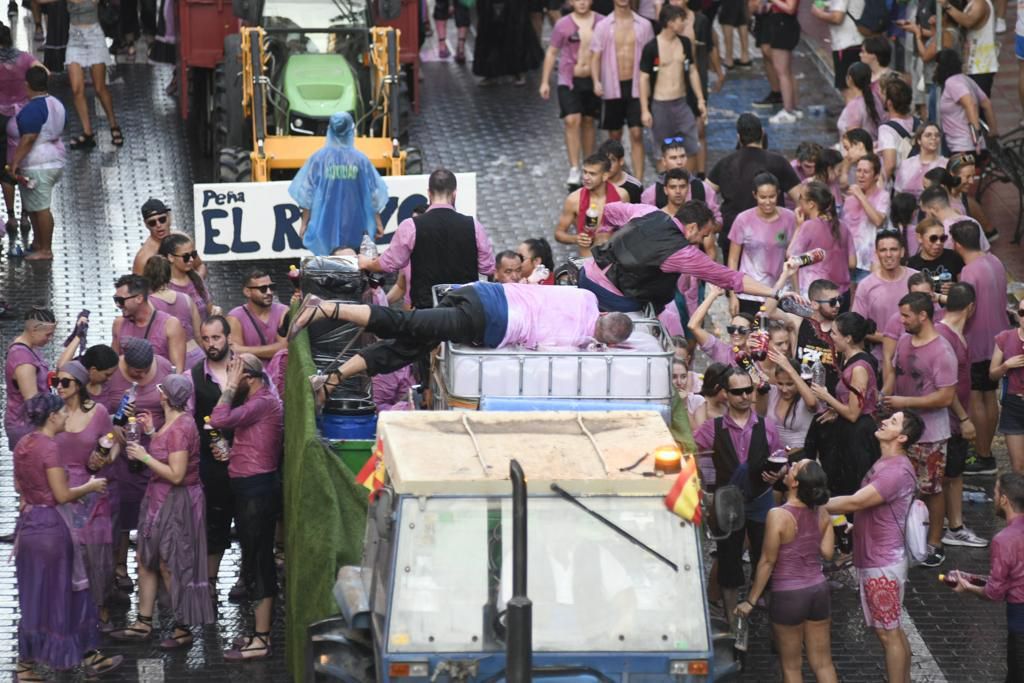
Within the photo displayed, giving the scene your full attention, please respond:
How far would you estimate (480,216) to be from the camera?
1978 centimetres

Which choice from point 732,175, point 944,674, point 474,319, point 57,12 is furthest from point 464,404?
point 57,12

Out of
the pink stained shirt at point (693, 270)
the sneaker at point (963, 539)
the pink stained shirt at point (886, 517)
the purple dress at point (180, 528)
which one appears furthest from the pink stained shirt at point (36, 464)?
the sneaker at point (963, 539)

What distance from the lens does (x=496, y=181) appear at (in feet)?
68.4

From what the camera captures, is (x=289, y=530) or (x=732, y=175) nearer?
(x=289, y=530)

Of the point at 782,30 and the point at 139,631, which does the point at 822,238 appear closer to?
the point at 139,631

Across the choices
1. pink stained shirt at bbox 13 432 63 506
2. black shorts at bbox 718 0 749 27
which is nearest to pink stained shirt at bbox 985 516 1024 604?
pink stained shirt at bbox 13 432 63 506

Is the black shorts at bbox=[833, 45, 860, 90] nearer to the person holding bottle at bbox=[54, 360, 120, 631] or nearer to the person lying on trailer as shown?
the person lying on trailer

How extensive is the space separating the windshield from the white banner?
866 cm

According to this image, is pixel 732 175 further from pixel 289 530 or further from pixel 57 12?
pixel 57 12

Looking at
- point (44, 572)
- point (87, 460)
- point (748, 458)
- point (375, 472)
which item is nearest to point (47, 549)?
point (44, 572)

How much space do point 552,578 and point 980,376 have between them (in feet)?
21.0

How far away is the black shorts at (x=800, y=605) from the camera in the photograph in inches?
429

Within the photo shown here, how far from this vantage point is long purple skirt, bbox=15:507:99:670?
11336 millimetres

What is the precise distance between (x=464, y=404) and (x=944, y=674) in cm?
343
